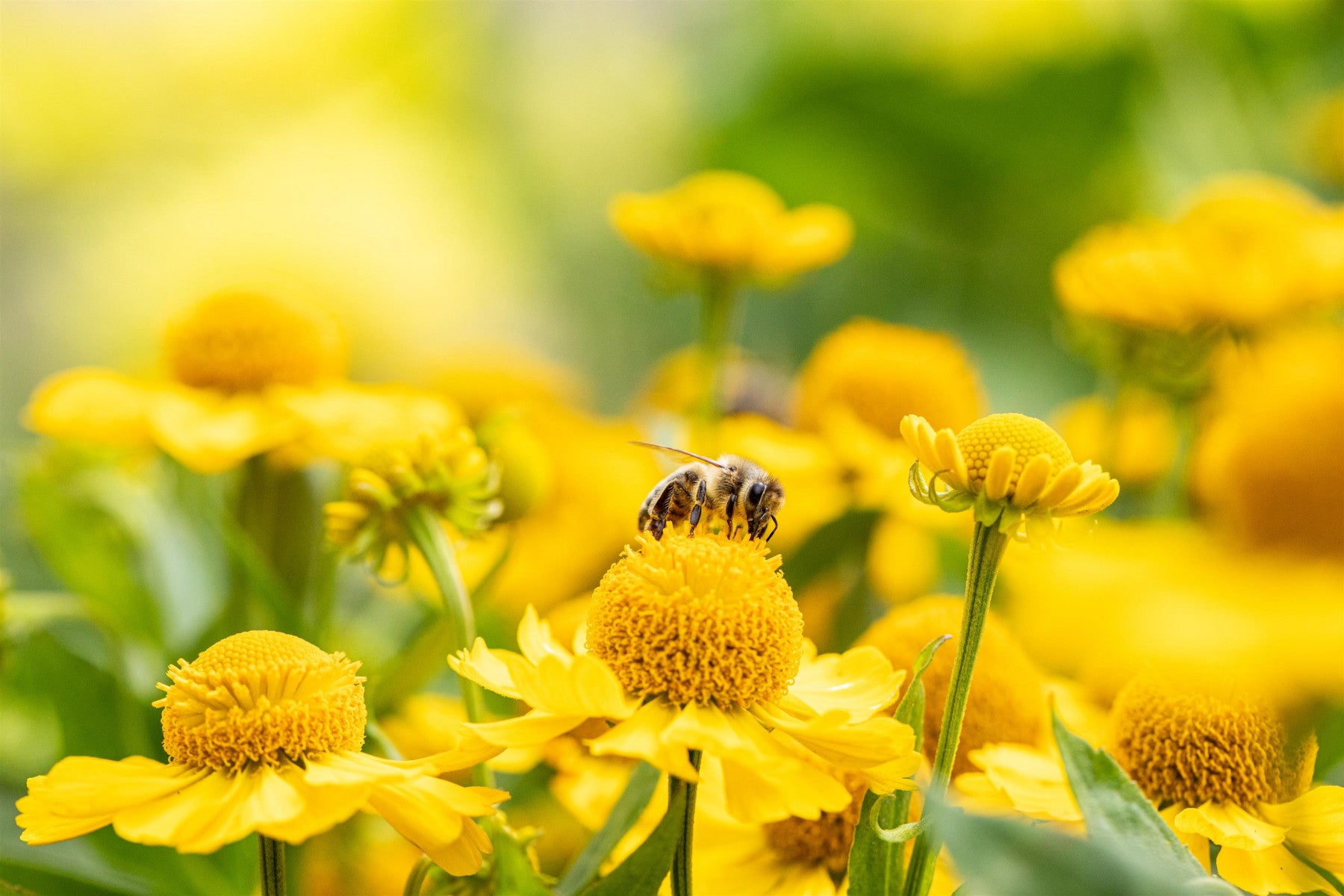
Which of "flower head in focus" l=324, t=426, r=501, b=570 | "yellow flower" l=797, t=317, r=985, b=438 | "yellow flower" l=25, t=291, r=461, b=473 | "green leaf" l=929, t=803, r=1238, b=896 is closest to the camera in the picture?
"green leaf" l=929, t=803, r=1238, b=896

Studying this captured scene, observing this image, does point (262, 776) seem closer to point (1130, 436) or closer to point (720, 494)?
point (720, 494)

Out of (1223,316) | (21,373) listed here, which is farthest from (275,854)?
(21,373)

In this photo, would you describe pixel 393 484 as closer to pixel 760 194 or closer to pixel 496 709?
pixel 496 709

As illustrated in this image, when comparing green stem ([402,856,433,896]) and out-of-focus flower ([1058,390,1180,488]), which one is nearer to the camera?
green stem ([402,856,433,896])

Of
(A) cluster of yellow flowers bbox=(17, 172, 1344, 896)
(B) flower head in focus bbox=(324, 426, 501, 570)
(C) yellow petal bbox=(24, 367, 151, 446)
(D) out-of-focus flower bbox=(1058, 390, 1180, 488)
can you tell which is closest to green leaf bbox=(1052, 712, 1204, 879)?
(A) cluster of yellow flowers bbox=(17, 172, 1344, 896)

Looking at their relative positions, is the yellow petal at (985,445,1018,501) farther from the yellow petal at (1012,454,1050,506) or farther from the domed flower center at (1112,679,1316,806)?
the domed flower center at (1112,679,1316,806)

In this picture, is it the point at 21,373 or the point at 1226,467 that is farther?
the point at 21,373
